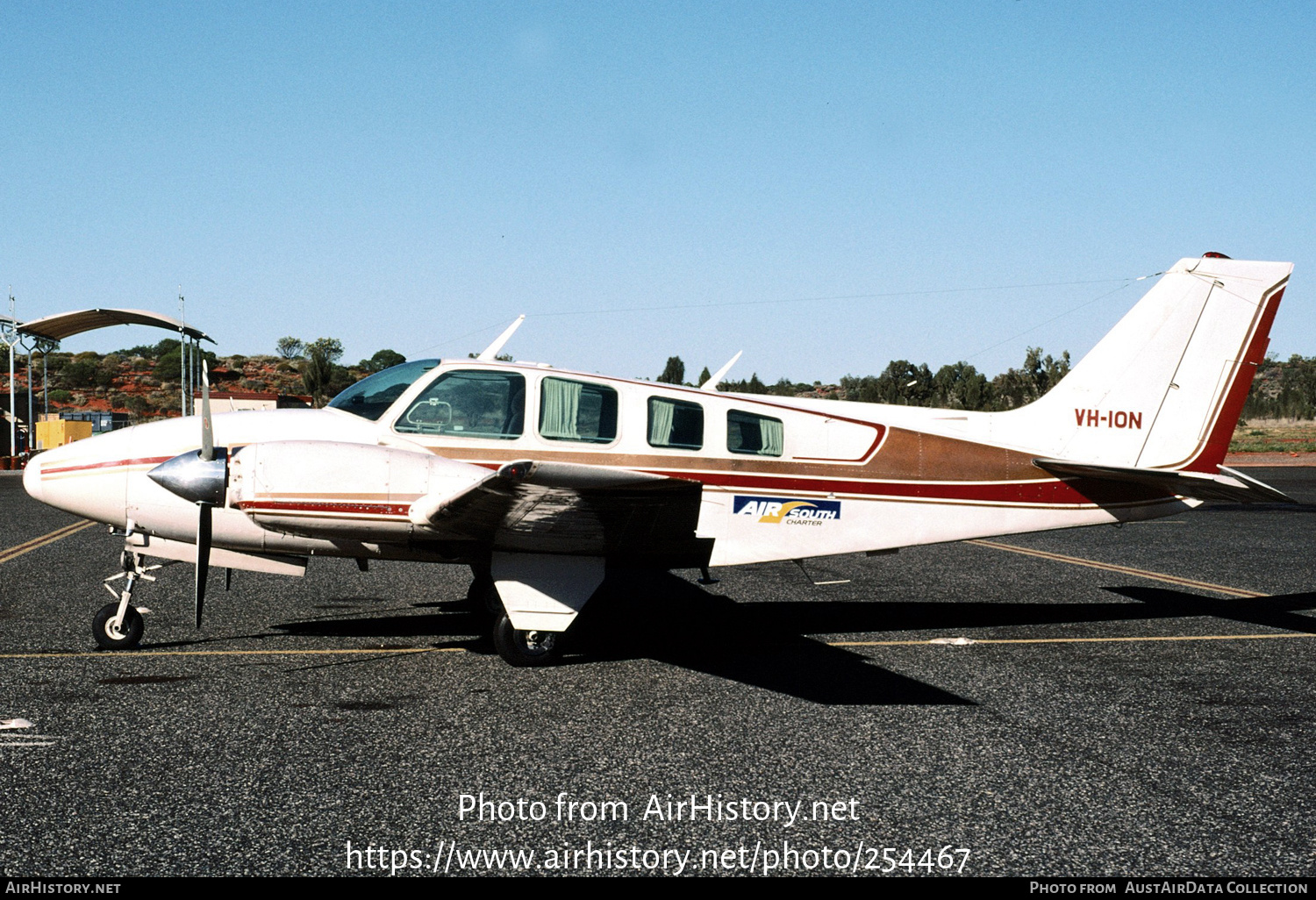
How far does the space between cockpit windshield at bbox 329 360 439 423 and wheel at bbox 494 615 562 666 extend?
224cm

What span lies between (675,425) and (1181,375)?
18.9ft

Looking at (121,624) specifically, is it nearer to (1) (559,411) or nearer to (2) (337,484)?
(2) (337,484)

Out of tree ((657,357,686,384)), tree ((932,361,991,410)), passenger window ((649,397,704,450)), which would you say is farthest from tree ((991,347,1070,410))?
passenger window ((649,397,704,450))

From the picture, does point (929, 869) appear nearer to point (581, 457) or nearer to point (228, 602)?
→ point (581, 457)

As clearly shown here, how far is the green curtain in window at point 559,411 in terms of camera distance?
8797 mm

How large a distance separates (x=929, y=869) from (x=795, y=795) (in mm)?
994

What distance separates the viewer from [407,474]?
766 cm

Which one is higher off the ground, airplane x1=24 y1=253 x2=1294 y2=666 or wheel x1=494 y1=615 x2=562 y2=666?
airplane x1=24 y1=253 x2=1294 y2=666

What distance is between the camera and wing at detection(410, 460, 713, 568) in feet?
22.1

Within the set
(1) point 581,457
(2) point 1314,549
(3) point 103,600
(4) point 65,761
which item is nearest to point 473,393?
(1) point 581,457

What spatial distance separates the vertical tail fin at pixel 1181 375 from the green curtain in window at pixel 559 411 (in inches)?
191

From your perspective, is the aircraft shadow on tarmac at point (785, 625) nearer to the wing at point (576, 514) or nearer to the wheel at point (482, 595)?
the wheel at point (482, 595)

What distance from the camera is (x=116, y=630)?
849cm

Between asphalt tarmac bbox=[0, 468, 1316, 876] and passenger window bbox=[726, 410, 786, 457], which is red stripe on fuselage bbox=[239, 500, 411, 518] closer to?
asphalt tarmac bbox=[0, 468, 1316, 876]
